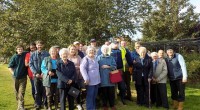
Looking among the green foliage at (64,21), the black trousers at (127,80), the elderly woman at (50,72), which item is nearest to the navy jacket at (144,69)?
the black trousers at (127,80)

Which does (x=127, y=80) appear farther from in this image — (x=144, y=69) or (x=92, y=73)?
(x=92, y=73)

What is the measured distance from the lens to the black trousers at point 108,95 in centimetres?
866

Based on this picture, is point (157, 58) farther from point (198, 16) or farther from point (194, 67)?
point (198, 16)

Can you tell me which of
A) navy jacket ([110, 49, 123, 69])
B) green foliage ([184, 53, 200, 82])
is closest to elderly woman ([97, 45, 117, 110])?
navy jacket ([110, 49, 123, 69])

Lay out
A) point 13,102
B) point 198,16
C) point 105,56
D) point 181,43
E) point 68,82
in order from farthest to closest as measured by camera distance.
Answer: point 198,16, point 181,43, point 13,102, point 105,56, point 68,82

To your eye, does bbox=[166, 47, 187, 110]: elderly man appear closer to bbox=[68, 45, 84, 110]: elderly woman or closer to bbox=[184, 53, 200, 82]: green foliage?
bbox=[68, 45, 84, 110]: elderly woman

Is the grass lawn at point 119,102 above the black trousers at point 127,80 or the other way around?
the other way around

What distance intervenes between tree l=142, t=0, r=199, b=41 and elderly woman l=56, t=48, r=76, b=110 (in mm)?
18524

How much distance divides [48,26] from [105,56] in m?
6.28

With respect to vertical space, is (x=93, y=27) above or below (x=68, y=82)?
above

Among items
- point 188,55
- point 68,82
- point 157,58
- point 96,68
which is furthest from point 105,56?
point 188,55

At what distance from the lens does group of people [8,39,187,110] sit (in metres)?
8.02

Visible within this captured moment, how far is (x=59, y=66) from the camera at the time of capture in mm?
7832

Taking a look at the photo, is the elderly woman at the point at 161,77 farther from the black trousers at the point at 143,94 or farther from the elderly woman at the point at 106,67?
the elderly woman at the point at 106,67
